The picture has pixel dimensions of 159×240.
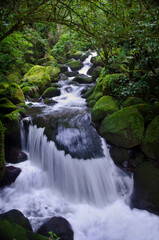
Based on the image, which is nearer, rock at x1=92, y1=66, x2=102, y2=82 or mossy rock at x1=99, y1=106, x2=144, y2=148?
mossy rock at x1=99, y1=106, x2=144, y2=148

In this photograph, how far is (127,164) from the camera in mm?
4734

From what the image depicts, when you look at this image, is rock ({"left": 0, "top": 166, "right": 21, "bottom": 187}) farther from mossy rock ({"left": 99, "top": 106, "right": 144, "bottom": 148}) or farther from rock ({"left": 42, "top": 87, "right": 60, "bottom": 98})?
rock ({"left": 42, "top": 87, "right": 60, "bottom": 98})

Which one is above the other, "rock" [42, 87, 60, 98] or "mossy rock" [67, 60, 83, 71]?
"mossy rock" [67, 60, 83, 71]

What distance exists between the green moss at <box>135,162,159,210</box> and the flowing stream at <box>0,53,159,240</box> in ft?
1.11

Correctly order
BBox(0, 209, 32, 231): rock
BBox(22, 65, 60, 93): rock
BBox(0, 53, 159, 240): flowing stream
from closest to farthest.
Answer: BBox(0, 209, 32, 231): rock → BBox(0, 53, 159, 240): flowing stream → BBox(22, 65, 60, 93): rock

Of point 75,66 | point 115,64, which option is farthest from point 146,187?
point 75,66

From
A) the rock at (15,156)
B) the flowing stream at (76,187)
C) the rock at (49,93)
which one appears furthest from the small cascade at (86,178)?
the rock at (49,93)

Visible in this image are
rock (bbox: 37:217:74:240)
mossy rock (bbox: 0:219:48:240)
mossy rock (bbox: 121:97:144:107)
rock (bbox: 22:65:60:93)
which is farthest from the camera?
rock (bbox: 22:65:60:93)

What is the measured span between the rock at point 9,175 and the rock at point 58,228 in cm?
191

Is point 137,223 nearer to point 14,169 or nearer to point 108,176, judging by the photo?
point 108,176

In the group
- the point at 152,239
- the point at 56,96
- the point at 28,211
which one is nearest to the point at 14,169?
the point at 28,211

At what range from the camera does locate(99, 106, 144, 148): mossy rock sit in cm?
457

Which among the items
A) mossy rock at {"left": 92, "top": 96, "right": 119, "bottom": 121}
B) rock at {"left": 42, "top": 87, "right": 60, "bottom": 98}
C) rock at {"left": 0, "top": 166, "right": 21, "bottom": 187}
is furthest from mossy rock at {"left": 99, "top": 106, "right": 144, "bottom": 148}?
rock at {"left": 42, "top": 87, "right": 60, "bottom": 98}

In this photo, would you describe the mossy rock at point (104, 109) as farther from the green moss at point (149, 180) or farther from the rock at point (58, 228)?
the rock at point (58, 228)
